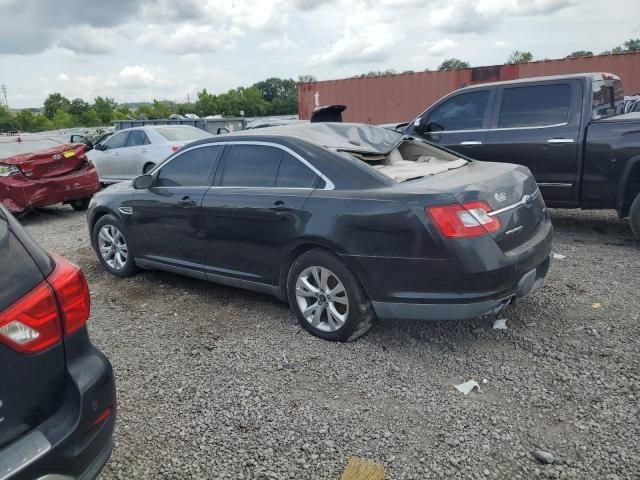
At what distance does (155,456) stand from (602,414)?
7.71 feet

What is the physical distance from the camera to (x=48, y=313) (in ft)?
6.19

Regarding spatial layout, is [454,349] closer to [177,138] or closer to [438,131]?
[438,131]

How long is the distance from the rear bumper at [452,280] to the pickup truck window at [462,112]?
365cm

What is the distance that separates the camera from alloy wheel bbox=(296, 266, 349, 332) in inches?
145

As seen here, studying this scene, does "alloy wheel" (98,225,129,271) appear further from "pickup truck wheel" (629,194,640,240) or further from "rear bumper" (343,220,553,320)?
"pickup truck wheel" (629,194,640,240)

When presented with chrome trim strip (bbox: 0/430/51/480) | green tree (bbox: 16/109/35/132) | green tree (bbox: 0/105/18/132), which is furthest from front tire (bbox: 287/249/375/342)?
green tree (bbox: 16/109/35/132)

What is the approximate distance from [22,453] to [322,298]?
2264 mm

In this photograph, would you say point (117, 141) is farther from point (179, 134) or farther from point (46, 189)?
point (46, 189)

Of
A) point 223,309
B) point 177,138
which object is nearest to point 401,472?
point 223,309

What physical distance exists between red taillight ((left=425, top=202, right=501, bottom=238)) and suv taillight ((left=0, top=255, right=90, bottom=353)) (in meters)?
2.02

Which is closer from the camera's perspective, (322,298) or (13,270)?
(13,270)

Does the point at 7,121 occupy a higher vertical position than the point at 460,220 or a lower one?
higher

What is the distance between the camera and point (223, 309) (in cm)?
455

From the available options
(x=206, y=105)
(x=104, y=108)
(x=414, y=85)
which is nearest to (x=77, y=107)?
(x=104, y=108)
